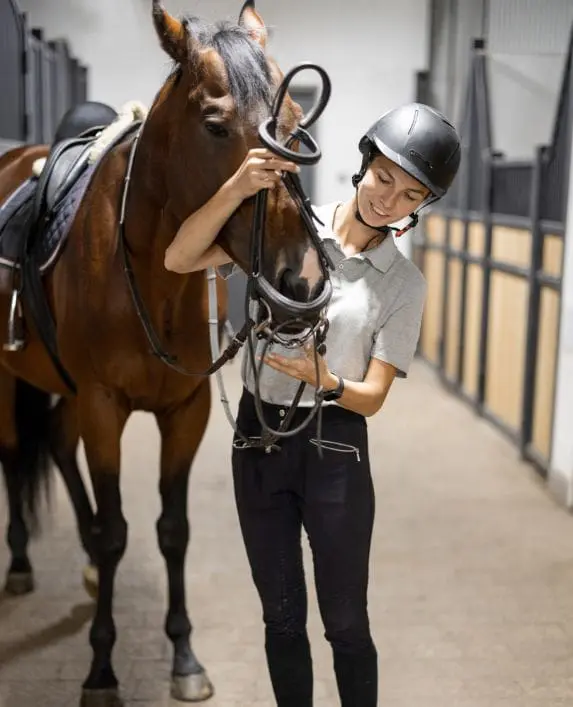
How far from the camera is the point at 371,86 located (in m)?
4.50

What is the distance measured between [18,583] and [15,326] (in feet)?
2.76

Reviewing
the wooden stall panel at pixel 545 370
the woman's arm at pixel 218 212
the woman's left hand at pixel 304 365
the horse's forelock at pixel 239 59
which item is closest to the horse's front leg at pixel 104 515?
the woman's arm at pixel 218 212

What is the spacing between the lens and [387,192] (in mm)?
1150

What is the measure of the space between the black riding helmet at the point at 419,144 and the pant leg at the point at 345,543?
0.39 metres

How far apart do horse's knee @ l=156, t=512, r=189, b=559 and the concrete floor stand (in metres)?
0.29

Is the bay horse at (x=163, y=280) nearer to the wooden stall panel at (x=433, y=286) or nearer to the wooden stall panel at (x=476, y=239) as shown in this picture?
the wooden stall panel at (x=476, y=239)

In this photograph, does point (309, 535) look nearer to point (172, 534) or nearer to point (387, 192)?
point (387, 192)

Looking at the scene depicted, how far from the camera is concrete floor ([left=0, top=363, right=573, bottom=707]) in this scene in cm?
184

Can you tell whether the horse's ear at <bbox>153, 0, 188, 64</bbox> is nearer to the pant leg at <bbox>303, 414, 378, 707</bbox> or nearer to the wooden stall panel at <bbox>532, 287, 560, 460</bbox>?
the pant leg at <bbox>303, 414, 378, 707</bbox>

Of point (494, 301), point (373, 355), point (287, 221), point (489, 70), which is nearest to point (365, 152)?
point (287, 221)

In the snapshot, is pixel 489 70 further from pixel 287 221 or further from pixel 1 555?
pixel 287 221

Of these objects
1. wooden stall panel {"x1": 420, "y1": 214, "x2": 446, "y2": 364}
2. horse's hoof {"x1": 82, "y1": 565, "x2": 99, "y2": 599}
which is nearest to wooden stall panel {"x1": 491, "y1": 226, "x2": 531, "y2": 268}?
wooden stall panel {"x1": 420, "y1": 214, "x2": 446, "y2": 364}

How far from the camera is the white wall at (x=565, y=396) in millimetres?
2961

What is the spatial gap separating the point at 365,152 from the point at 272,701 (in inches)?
49.1
